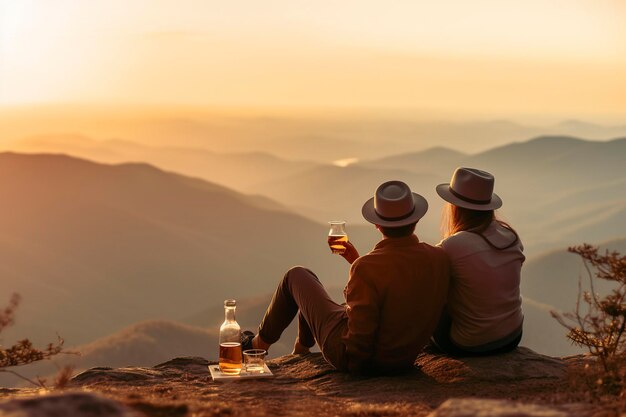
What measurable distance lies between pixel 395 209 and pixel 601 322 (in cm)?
167

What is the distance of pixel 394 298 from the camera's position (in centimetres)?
553

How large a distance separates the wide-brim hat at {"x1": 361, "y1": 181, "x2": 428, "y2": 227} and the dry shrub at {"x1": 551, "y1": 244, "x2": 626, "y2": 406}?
113 cm

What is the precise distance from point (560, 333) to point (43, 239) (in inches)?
3678

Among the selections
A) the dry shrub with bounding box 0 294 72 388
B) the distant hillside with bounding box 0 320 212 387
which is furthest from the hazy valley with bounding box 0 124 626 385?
the dry shrub with bounding box 0 294 72 388

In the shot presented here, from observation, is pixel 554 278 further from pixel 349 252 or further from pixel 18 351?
pixel 18 351

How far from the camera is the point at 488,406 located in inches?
143

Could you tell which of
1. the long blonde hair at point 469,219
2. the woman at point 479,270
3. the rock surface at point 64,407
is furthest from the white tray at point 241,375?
the rock surface at point 64,407

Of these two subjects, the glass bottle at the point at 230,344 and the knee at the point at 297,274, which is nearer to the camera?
the glass bottle at the point at 230,344

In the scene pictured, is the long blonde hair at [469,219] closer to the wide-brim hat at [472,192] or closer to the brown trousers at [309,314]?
the wide-brim hat at [472,192]

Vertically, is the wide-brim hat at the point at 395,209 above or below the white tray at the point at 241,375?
above

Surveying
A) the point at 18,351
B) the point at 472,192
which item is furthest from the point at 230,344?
the point at 472,192

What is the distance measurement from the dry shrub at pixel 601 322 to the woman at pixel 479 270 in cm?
39

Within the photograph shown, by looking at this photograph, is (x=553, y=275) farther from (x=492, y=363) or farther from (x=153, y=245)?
(x=492, y=363)

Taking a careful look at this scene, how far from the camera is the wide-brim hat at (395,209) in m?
5.52
